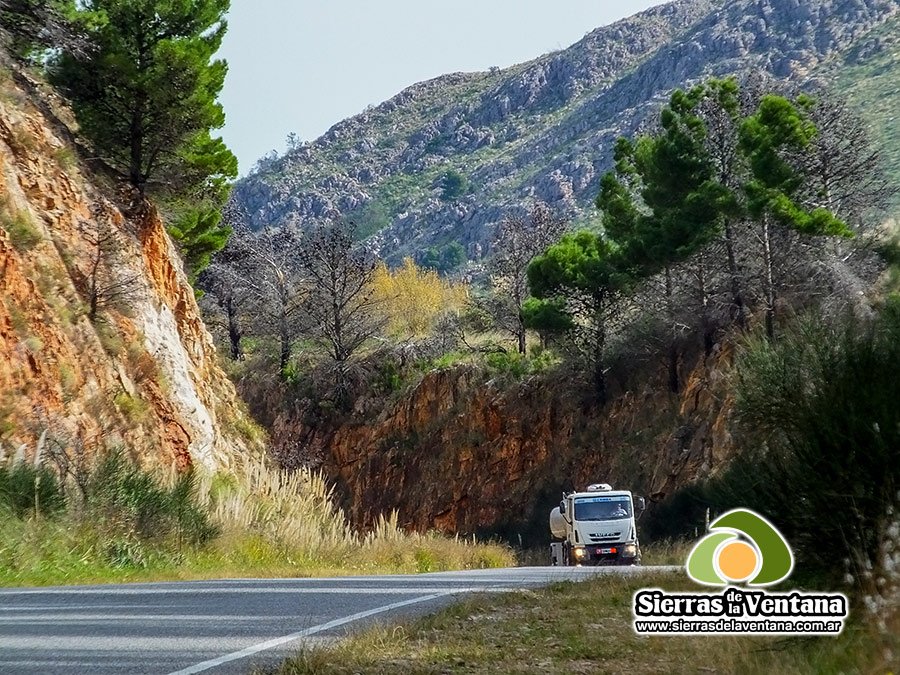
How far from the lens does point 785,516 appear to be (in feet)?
26.0

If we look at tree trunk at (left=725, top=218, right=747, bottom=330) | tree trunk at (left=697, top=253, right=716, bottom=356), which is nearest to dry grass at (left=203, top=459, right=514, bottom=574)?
tree trunk at (left=725, top=218, right=747, bottom=330)

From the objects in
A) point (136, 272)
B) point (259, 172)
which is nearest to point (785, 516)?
point (136, 272)

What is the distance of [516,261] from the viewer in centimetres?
5206

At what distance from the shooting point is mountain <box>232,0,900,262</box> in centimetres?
11025

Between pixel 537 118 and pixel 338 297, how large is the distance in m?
109

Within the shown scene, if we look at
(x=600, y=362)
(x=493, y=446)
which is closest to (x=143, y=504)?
(x=600, y=362)

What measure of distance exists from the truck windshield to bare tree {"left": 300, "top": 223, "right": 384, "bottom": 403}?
855 inches

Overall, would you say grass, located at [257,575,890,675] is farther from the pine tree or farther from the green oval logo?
the pine tree

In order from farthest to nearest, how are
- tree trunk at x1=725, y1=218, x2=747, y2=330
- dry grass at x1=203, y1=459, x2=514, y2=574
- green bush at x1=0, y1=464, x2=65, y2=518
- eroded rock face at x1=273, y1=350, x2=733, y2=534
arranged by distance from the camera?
eroded rock face at x1=273, y1=350, x2=733, y2=534 < tree trunk at x1=725, y1=218, x2=747, y2=330 < dry grass at x1=203, y1=459, x2=514, y2=574 < green bush at x1=0, y1=464, x2=65, y2=518

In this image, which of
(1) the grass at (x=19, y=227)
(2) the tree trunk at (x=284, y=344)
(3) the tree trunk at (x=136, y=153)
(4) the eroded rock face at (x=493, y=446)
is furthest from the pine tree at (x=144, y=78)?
(2) the tree trunk at (x=284, y=344)

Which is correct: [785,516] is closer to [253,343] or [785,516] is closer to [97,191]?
[97,191]

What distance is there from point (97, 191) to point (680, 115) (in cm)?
2036

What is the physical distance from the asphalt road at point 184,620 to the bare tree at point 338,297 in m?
37.2

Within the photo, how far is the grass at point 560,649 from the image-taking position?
19.2ft
